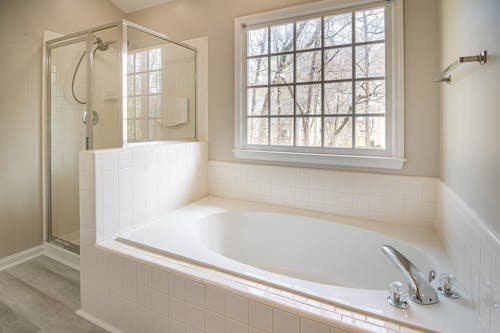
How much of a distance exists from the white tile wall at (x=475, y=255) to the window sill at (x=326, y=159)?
43cm

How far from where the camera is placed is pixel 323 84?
221 centimetres

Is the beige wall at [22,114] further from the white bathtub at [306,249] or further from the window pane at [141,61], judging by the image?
the white bathtub at [306,249]

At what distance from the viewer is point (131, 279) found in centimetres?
151

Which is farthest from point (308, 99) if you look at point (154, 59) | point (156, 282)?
point (156, 282)

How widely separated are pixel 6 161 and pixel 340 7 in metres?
2.86

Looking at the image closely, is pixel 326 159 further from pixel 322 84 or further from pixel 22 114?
pixel 22 114

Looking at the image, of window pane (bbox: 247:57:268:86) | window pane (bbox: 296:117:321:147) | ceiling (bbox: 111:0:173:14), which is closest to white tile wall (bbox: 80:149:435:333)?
window pane (bbox: 296:117:321:147)

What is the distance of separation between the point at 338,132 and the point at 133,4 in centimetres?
248

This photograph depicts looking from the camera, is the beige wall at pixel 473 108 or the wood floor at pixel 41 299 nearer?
the beige wall at pixel 473 108

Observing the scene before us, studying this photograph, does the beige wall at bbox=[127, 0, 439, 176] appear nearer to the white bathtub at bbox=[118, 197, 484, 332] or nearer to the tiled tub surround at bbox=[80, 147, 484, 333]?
the tiled tub surround at bbox=[80, 147, 484, 333]

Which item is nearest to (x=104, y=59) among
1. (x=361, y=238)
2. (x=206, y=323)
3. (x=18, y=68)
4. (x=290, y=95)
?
(x=18, y=68)

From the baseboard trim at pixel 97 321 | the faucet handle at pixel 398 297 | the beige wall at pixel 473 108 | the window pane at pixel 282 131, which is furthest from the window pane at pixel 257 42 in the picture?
the baseboard trim at pixel 97 321

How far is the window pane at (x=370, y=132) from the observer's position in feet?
6.69

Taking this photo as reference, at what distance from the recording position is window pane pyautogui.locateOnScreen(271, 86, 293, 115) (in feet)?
7.70
